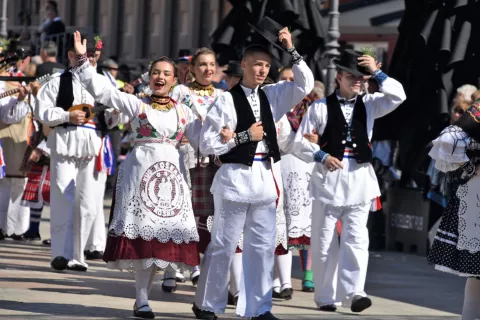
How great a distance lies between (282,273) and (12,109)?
3885mm

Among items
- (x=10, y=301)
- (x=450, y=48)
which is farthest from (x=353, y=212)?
(x=450, y=48)

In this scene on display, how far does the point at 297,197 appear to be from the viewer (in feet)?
40.6

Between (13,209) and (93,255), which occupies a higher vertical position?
(13,209)

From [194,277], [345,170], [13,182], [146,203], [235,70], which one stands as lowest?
[194,277]

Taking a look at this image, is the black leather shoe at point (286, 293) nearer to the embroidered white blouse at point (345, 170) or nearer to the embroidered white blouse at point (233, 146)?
the embroidered white blouse at point (345, 170)

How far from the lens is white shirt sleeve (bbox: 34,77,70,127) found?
488 inches

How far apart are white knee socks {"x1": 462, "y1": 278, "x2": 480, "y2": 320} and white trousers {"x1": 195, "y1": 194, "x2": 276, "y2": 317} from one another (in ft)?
4.33

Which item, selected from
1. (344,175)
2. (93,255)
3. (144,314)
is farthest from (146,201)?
(93,255)

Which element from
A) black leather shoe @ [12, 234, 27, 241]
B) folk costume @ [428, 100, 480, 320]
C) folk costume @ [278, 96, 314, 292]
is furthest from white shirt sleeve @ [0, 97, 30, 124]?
folk costume @ [428, 100, 480, 320]

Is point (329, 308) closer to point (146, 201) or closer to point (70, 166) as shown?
point (146, 201)

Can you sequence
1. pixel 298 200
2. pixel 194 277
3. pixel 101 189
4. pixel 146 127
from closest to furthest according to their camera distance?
1. pixel 146 127
2. pixel 194 277
3. pixel 298 200
4. pixel 101 189

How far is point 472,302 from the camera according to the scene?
9.36 meters

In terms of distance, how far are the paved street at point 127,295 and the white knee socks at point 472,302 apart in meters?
1.33

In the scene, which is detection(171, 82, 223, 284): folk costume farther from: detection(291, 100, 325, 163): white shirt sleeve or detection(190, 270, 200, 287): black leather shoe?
detection(291, 100, 325, 163): white shirt sleeve
